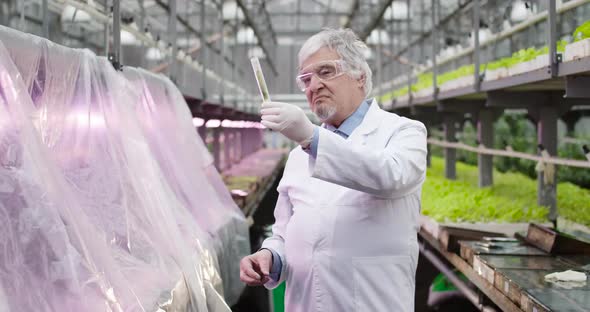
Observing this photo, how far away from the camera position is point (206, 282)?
2.59 meters

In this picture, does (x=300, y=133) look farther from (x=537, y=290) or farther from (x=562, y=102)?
(x=562, y=102)

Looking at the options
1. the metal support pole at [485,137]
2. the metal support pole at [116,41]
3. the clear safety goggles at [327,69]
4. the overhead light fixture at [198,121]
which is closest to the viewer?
the clear safety goggles at [327,69]

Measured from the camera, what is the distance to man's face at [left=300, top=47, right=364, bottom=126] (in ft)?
6.91

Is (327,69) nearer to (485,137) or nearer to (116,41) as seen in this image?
(116,41)

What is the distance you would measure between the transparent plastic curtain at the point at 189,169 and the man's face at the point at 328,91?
110 cm

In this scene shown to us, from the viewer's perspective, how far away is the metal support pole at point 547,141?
15.8 ft

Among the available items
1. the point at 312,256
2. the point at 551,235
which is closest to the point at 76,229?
the point at 312,256

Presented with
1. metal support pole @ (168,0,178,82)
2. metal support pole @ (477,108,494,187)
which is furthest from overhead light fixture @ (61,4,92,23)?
metal support pole @ (477,108,494,187)

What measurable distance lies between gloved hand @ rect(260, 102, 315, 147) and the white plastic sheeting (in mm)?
630

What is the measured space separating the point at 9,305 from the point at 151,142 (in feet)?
5.51

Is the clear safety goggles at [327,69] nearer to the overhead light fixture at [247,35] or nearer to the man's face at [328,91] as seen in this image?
the man's face at [328,91]

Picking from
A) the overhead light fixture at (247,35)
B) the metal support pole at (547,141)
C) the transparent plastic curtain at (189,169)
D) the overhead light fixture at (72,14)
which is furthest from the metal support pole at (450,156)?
the overhead light fixture at (247,35)

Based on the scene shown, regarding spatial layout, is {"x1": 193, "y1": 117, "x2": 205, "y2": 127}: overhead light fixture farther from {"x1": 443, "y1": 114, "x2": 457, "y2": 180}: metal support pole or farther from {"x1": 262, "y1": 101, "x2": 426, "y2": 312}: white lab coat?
{"x1": 262, "y1": 101, "x2": 426, "y2": 312}: white lab coat

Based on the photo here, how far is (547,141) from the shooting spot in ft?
16.2
